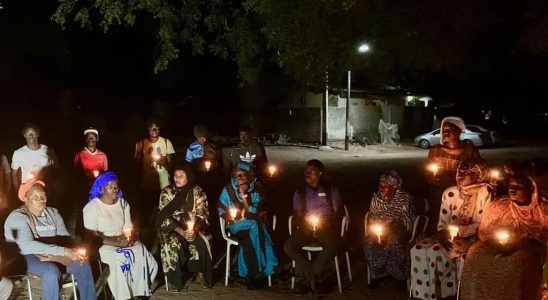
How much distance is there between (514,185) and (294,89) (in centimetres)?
2962

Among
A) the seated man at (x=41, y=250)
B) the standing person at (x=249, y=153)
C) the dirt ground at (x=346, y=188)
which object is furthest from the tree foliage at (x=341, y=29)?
the seated man at (x=41, y=250)

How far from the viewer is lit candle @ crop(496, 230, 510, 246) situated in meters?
4.48

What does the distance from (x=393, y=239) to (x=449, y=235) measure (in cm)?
77

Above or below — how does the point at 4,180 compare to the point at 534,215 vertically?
above

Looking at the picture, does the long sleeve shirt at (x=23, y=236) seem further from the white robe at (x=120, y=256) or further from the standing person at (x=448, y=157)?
the standing person at (x=448, y=157)

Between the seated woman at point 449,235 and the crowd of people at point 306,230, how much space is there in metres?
0.01

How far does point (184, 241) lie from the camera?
6.18 m

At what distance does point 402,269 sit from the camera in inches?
236

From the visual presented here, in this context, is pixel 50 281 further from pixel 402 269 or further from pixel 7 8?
pixel 7 8

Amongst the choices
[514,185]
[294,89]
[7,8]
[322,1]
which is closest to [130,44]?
[7,8]

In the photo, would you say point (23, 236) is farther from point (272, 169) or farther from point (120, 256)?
point (272, 169)

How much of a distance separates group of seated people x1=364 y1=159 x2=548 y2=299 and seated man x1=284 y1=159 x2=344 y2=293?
45 cm

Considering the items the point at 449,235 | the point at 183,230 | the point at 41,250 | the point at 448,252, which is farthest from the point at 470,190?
the point at 41,250

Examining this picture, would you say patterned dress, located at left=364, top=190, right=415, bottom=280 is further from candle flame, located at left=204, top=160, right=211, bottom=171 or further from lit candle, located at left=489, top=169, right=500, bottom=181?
candle flame, located at left=204, top=160, right=211, bottom=171
